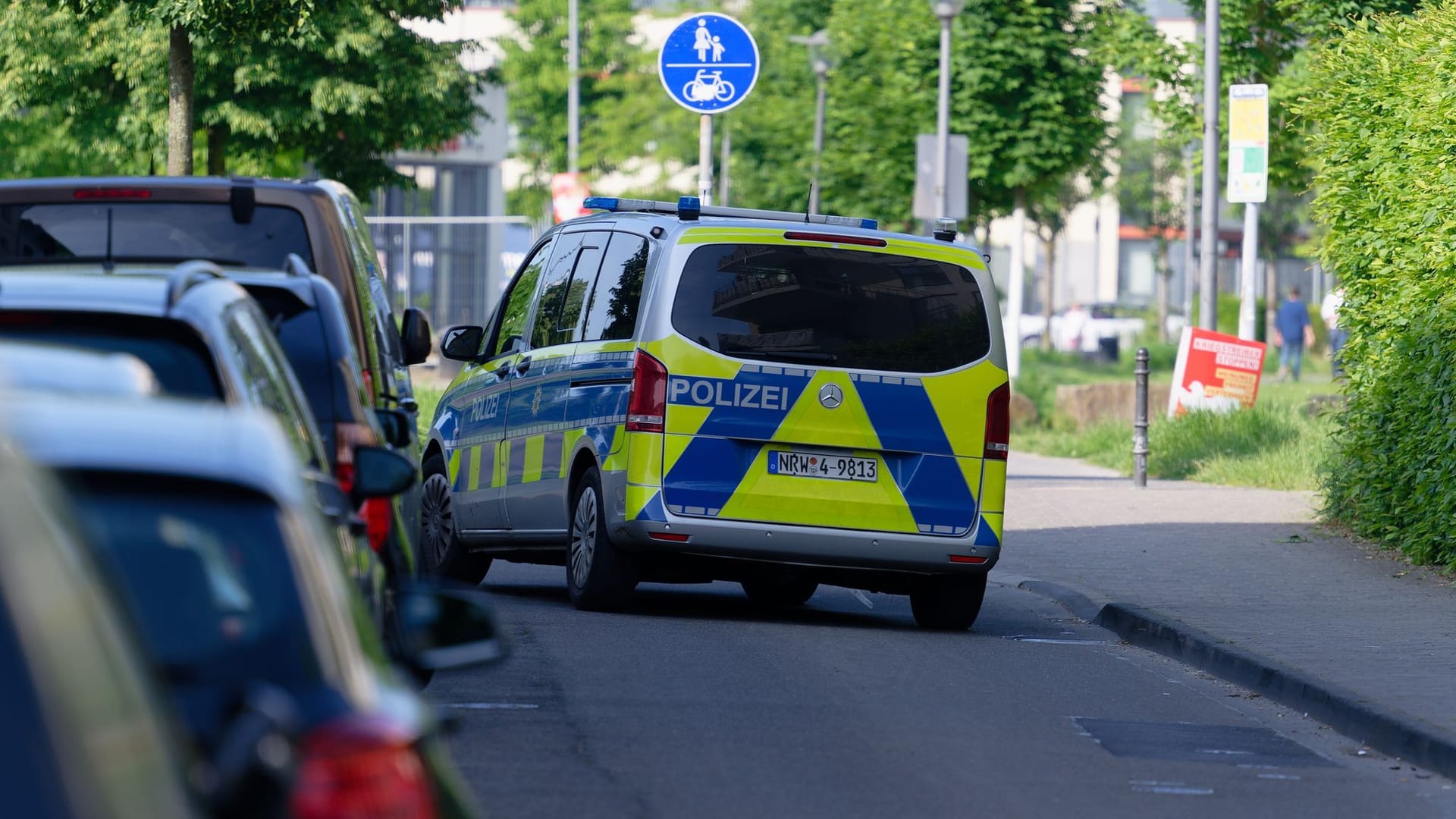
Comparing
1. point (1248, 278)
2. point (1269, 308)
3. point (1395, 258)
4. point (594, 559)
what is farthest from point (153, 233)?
point (1269, 308)

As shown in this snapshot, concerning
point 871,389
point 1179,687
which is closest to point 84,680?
point 1179,687

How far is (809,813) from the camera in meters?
6.68

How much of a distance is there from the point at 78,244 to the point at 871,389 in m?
3.99

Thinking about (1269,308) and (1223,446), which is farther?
(1269,308)

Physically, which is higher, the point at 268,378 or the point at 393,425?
the point at 268,378

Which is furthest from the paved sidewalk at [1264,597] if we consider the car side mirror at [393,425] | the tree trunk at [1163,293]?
the tree trunk at [1163,293]

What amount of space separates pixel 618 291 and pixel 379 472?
223 inches

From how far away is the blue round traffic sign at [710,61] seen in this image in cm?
1825

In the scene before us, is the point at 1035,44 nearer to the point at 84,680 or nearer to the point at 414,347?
the point at 414,347

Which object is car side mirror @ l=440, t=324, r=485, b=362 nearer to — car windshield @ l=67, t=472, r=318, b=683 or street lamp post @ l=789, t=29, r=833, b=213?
car windshield @ l=67, t=472, r=318, b=683

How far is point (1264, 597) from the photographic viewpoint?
12633mm

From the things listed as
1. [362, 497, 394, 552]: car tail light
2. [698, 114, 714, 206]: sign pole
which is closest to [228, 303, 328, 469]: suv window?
[362, 497, 394, 552]: car tail light

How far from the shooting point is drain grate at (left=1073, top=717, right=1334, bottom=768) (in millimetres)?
8195

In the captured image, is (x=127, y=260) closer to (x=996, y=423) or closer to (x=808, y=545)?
(x=808, y=545)
